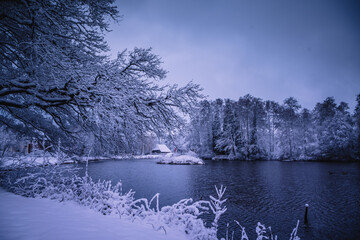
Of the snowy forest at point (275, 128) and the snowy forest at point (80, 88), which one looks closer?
the snowy forest at point (80, 88)

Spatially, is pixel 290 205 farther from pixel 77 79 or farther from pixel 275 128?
pixel 275 128

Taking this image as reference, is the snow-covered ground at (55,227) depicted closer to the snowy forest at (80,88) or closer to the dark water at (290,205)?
the snowy forest at (80,88)

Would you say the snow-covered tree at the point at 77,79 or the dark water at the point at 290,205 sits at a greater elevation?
the snow-covered tree at the point at 77,79

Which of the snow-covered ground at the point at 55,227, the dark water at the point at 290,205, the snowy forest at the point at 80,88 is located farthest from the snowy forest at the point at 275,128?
the snow-covered ground at the point at 55,227

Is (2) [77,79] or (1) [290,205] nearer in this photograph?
(2) [77,79]

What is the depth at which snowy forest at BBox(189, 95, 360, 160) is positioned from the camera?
3569 cm

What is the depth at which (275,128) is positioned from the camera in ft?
147

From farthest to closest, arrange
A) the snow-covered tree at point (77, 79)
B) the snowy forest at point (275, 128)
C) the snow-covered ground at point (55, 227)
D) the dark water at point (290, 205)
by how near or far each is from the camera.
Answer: the snowy forest at point (275, 128) < the dark water at point (290, 205) < the snow-covered tree at point (77, 79) < the snow-covered ground at point (55, 227)

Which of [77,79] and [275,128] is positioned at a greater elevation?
[275,128]

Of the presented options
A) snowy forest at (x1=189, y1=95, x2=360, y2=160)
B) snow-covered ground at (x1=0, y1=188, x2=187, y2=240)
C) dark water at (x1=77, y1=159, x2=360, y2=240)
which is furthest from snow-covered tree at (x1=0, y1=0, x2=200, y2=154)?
snowy forest at (x1=189, y1=95, x2=360, y2=160)

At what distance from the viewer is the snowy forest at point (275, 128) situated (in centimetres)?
3569

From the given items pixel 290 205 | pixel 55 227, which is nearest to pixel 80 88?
pixel 55 227

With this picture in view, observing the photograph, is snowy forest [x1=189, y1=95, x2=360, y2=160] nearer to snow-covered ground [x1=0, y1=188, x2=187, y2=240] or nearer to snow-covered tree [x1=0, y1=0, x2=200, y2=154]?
snow-covered tree [x1=0, y1=0, x2=200, y2=154]

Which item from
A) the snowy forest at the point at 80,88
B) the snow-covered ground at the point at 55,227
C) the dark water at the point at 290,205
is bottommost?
the dark water at the point at 290,205
